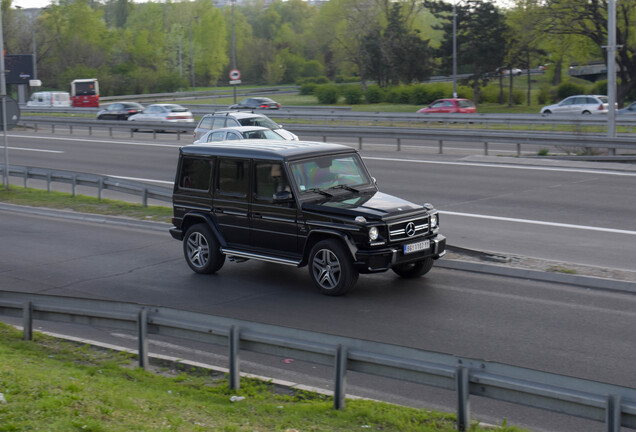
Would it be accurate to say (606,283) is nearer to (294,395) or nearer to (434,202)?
(294,395)

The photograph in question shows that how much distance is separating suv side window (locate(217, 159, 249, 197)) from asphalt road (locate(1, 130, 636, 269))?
4279mm

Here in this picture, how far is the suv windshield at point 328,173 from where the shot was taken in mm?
10977

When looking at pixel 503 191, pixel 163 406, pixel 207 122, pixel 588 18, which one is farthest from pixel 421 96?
pixel 163 406

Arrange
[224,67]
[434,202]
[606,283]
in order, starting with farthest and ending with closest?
[224,67]
[434,202]
[606,283]

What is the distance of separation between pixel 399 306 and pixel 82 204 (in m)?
11.5

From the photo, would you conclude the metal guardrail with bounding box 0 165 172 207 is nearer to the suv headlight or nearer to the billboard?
the suv headlight

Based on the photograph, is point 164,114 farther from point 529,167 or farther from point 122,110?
point 529,167

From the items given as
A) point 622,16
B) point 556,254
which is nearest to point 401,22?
point 622,16

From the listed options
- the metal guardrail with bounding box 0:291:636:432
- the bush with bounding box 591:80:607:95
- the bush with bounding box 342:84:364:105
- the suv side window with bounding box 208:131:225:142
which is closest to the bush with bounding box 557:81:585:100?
the bush with bounding box 591:80:607:95

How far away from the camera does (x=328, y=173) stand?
11234 mm

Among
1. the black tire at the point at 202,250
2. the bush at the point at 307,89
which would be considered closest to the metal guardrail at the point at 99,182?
the black tire at the point at 202,250

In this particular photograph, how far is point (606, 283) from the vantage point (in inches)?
421

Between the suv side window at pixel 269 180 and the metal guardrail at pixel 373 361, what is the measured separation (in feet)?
11.7

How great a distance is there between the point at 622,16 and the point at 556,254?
134 feet
